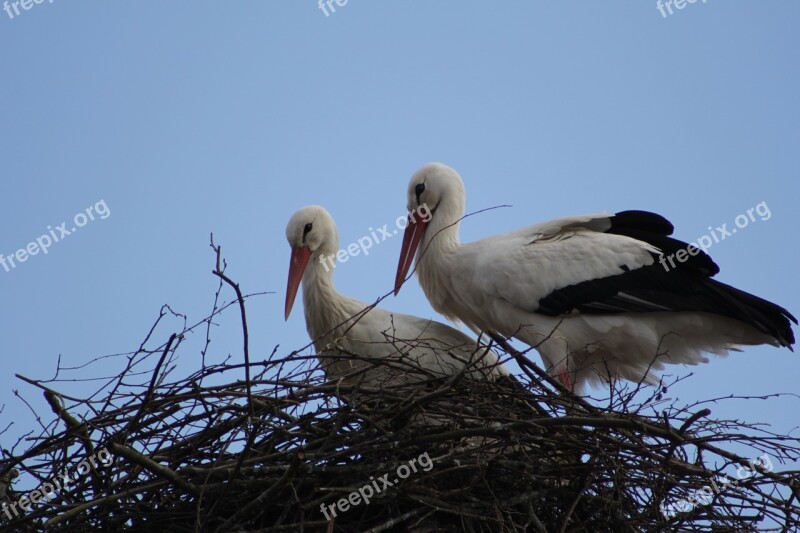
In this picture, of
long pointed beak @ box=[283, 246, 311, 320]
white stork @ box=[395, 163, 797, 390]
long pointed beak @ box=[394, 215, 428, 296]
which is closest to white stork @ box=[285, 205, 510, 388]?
long pointed beak @ box=[283, 246, 311, 320]

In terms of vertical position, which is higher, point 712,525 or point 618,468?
point 618,468

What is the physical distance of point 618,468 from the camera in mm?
3488

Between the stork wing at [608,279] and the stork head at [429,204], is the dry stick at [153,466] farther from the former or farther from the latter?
the stork head at [429,204]

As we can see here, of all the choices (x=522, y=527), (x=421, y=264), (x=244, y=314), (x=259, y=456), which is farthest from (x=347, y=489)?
(x=421, y=264)

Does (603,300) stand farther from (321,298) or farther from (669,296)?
(321,298)

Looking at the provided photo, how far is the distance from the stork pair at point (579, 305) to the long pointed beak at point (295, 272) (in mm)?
80

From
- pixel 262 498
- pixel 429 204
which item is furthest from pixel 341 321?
pixel 262 498

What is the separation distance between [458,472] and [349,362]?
105cm

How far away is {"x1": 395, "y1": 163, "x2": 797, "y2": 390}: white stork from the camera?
4.75 meters

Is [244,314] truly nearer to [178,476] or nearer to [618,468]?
[178,476]

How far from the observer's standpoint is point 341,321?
196 inches

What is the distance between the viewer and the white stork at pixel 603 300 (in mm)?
4754

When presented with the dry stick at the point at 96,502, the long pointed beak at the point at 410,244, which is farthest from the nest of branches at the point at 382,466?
the long pointed beak at the point at 410,244

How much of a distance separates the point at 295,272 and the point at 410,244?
24.3 inches
